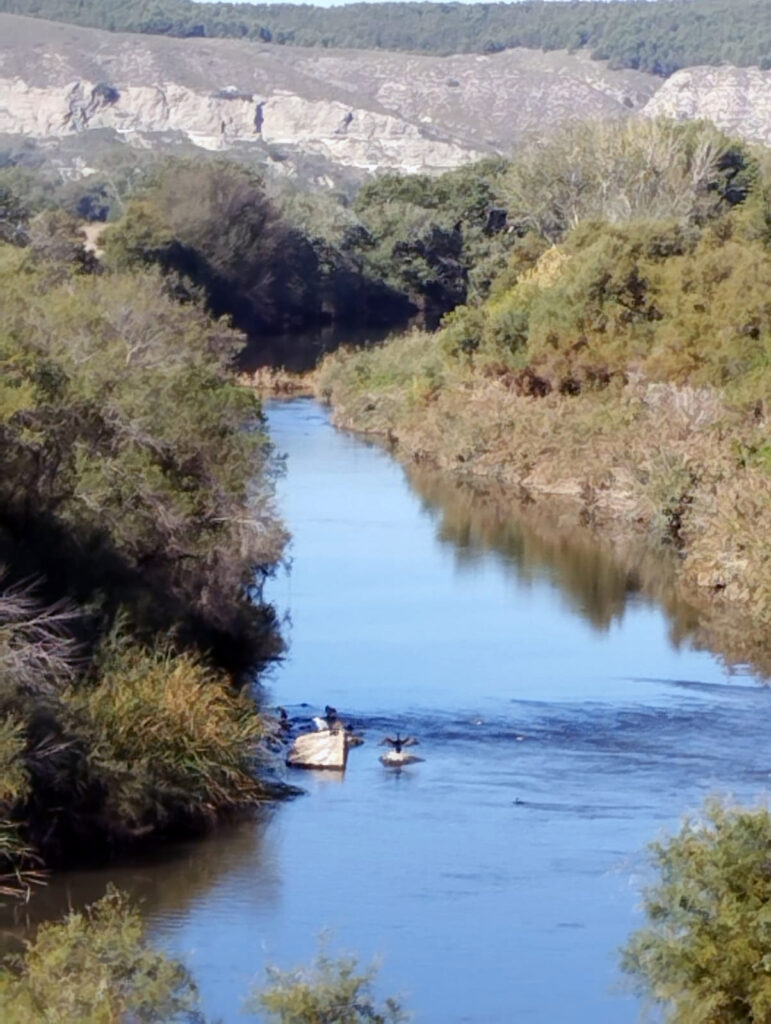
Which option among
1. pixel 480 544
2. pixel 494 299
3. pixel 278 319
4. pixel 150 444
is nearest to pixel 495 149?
pixel 278 319

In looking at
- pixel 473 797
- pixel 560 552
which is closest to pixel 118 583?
pixel 473 797

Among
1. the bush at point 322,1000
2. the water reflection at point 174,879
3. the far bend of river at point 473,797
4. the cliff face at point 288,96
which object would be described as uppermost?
the cliff face at point 288,96

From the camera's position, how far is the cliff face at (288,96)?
163500mm

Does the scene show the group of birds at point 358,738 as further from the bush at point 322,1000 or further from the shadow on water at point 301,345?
the shadow on water at point 301,345

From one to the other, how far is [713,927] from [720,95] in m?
166

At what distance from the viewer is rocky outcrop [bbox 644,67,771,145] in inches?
6683

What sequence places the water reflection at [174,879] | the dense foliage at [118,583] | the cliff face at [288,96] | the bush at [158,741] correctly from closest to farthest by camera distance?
the water reflection at [174,879]
the dense foliage at [118,583]
the bush at [158,741]
the cliff face at [288,96]

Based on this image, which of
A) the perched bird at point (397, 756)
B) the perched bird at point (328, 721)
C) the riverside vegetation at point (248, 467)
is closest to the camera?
the riverside vegetation at point (248, 467)

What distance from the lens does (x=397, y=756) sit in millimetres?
22875

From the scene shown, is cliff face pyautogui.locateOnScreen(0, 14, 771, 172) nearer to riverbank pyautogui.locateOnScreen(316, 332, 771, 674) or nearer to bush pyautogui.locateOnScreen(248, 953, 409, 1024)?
riverbank pyautogui.locateOnScreen(316, 332, 771, 674)

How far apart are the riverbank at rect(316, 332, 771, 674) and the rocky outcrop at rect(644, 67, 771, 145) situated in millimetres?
118139

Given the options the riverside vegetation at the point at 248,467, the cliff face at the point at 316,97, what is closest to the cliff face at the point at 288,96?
the cliff face at the point at 316,97

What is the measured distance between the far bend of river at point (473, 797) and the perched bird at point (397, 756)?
0.59 feet

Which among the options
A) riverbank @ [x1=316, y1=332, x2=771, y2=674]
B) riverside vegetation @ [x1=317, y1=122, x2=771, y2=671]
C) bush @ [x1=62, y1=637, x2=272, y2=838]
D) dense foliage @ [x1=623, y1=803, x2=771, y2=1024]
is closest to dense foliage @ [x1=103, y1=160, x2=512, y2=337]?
riverside vegetation @ [x1=317, y1=122, x2=771, y2=671]
